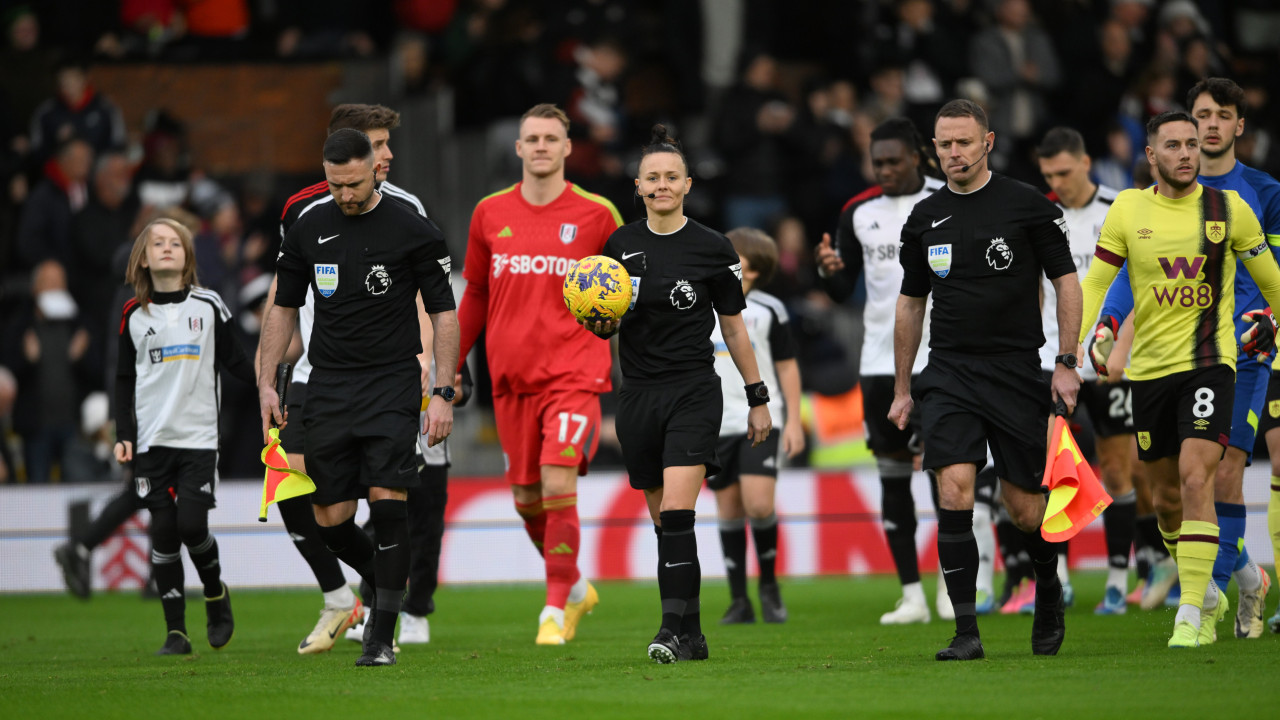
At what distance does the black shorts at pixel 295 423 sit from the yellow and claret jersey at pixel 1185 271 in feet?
13.2

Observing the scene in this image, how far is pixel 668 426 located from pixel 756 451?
8.72ft

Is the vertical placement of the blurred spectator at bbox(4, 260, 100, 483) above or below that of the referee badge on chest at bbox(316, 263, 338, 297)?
below

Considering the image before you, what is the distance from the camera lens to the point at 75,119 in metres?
16.0

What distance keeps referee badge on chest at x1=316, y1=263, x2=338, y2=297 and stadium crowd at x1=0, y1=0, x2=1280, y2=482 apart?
23.9 ft

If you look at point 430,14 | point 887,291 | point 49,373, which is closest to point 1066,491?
point 887,291

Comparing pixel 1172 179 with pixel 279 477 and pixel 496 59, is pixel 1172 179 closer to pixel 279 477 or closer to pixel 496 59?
pixel 279 477

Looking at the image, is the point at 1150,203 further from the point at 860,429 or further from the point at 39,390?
the point at 39,390

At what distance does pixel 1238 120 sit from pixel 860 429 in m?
6.69

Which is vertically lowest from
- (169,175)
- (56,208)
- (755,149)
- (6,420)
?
(6,420)

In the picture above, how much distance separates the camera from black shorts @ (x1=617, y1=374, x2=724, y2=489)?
7406 millimetres

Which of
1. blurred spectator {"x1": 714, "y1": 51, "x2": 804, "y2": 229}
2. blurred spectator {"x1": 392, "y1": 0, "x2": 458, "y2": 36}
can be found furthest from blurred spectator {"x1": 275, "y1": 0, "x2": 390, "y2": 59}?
blurred spectator {"x1": 714, "y1": 51, "x2": 804, "y2": 229}

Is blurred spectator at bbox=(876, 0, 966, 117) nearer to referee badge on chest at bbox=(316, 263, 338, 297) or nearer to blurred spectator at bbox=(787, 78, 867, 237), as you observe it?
blurred spectator at bbox=(787, 78, 867, 237)

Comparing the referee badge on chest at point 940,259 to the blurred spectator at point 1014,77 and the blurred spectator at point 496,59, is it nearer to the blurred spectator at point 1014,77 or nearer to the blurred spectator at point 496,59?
the blurred spectator at point 496,59

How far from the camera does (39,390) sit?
14.7m
